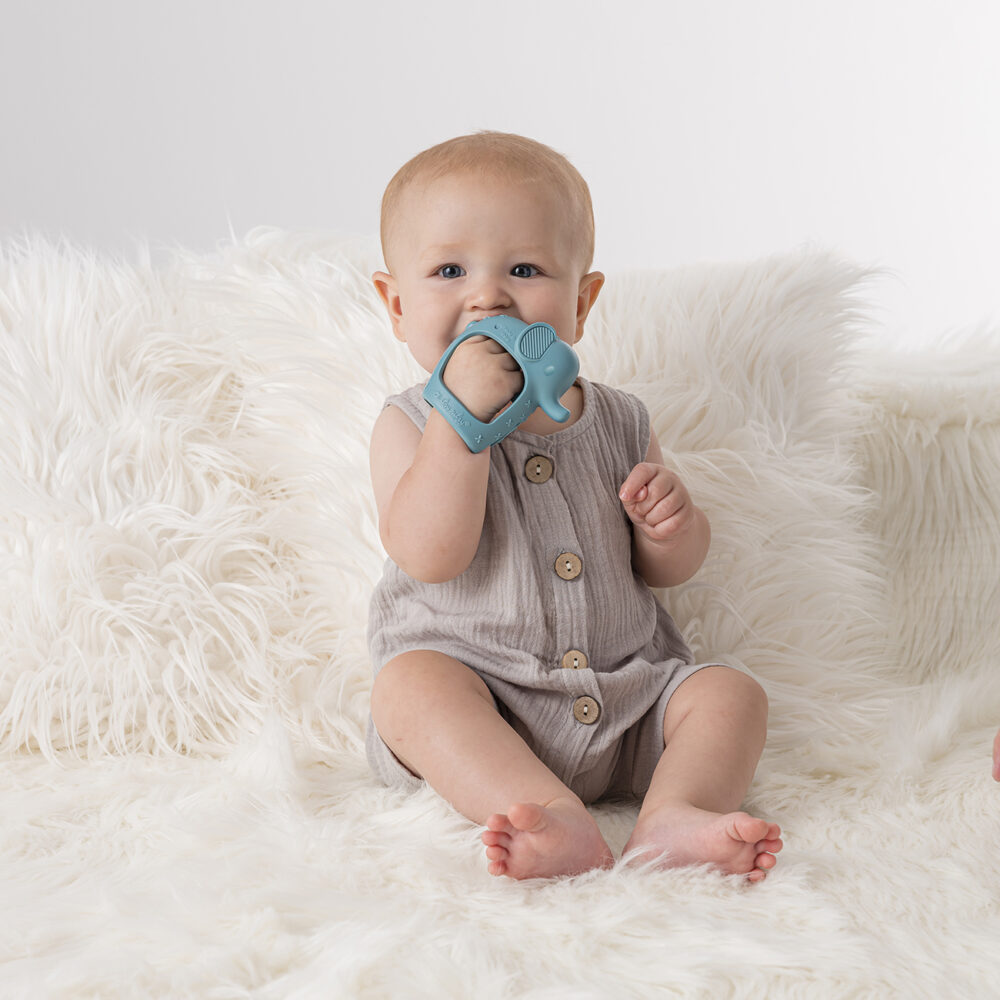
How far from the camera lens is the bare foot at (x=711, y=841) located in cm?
72

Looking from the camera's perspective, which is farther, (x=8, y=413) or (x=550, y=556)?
(x=8, y=413)

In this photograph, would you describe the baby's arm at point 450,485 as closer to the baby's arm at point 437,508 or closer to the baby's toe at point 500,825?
the baby's arm at point 437,508

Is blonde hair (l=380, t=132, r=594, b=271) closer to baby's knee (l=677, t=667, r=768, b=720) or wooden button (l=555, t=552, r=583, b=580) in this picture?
wooden button (l=555, t=552, r=583, b=580)

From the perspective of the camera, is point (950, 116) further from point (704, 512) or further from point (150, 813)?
point (150, 813)

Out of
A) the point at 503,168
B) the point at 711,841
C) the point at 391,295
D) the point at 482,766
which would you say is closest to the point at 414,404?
Result: the point at 391,295

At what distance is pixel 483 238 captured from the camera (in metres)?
0.92

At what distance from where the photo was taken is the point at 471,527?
2.92 ft

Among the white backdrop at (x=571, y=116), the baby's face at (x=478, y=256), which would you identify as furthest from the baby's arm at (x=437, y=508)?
the white backdrop at (x=571, y=116)

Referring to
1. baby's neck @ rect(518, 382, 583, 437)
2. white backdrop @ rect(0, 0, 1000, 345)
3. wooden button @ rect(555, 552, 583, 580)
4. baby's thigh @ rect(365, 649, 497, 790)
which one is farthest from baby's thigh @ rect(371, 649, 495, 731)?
white backdrop @ rect(0, 0, 1000, 345)

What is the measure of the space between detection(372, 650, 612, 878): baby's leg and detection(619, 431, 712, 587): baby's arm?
0.68 feet

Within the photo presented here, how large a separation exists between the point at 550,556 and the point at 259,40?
1.86 metres

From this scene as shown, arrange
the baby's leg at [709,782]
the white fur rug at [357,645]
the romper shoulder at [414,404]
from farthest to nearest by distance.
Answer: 1. the romper shoulder at [414,404]
2. the baby's leg at [709,782]
3. the white fur rug at [357,645]

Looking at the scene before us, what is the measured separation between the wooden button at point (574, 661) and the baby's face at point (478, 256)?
0.28 metres

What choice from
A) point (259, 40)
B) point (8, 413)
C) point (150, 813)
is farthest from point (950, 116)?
point (150, 813)
